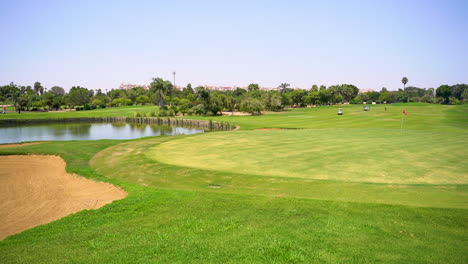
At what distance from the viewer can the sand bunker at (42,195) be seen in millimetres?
11173

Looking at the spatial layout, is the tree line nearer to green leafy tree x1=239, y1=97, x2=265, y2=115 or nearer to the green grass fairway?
green leafy tree x1=239, y1=97, x2=265, y2=115

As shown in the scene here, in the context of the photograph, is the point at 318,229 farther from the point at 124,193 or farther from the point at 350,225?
the point at 124,193

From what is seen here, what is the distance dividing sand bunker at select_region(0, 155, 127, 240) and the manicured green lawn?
928 millimetres

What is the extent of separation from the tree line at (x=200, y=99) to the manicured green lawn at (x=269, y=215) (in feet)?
245

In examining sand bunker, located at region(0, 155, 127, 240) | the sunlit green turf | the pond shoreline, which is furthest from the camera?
the pond shoreline

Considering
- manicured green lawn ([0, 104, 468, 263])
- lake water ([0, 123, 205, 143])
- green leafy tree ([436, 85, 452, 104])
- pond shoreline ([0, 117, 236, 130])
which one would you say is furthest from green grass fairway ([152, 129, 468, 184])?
green leafy tree ([436, 85, 452, 104])

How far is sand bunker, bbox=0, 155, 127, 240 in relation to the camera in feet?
36.7

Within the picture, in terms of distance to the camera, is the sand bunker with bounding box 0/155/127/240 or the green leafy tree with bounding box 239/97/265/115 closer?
the sand bunker with bounding box 0/155/127/240

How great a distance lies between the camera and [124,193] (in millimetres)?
13766

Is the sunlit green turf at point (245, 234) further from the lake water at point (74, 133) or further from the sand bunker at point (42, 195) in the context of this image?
the lake water at point (74, 133)

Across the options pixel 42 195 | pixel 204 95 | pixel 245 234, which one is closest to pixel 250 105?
pixel 204 95

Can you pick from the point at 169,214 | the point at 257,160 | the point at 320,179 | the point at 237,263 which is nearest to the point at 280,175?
the point at 320,179

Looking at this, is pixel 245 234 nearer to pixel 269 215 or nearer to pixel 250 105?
pixel 269 215

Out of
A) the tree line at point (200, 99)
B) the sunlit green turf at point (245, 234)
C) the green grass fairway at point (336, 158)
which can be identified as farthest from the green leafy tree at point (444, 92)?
the sunlit green turf at point (245, 234)
